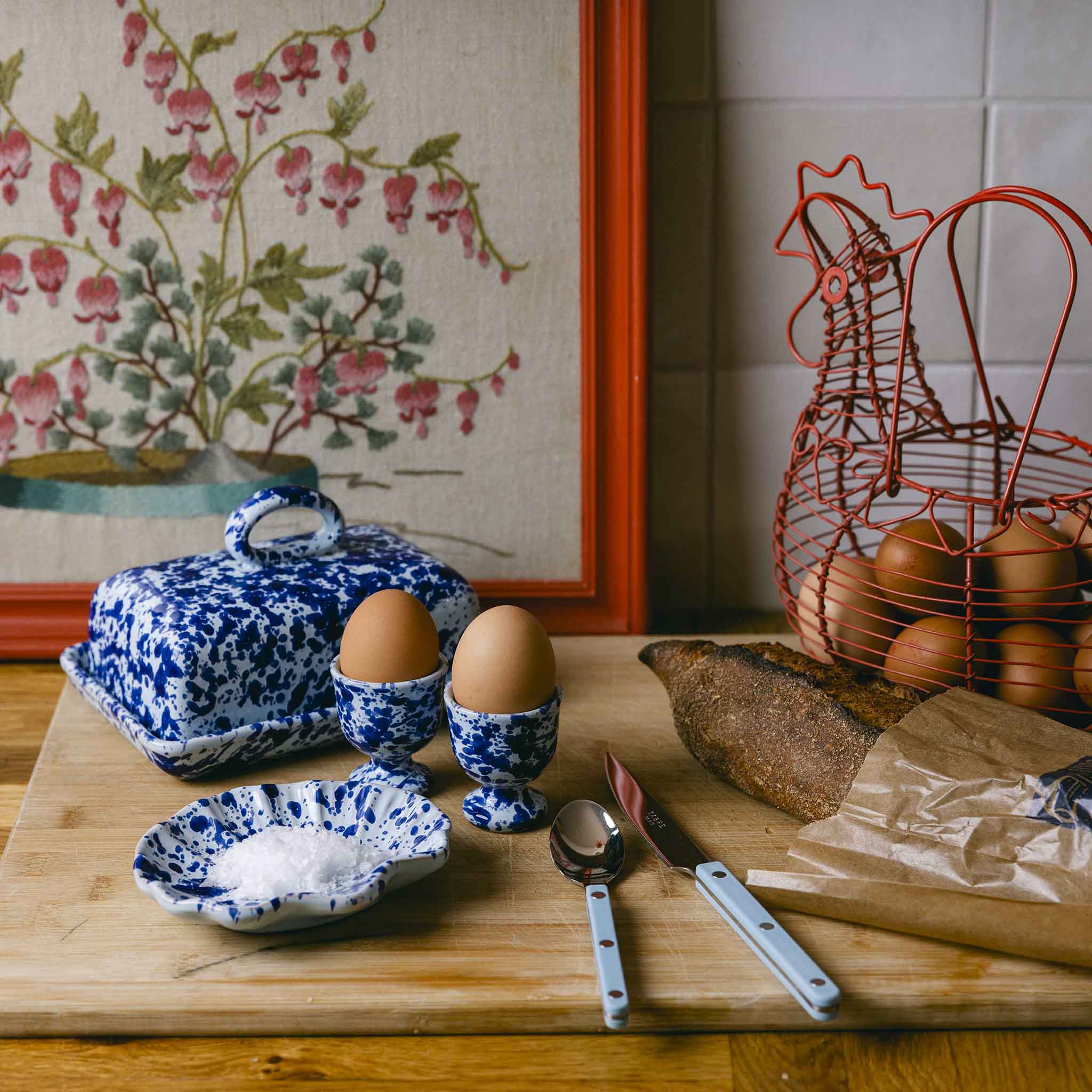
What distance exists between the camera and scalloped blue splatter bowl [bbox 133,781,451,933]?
56 centimetres

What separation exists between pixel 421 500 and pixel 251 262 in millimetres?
266

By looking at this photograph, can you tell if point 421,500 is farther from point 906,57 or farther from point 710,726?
point 906,57

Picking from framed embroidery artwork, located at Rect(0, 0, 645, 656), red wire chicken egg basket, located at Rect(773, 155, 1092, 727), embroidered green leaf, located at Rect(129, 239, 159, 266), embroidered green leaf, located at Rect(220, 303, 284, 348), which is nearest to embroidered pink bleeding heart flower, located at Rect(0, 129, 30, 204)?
framed embroidery artwork, located at Rect(0, 0, 645, 656)

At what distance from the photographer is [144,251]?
97 centimetres

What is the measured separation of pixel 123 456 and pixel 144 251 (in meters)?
0.19

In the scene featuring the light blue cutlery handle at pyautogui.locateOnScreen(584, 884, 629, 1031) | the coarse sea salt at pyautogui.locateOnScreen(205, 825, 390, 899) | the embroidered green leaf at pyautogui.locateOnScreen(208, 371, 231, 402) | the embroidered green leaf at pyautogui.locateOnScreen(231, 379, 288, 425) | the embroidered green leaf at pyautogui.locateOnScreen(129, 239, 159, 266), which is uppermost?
the embroidered green leaf at pyautogui.locateOnScreen(129, 239, 159, 266)

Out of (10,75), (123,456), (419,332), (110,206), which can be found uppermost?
(10,75)

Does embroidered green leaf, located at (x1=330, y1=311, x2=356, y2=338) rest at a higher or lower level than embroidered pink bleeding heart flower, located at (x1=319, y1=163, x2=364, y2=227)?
lower

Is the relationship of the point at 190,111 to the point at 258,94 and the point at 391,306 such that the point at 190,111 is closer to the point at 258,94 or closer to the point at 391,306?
the point at 258,94

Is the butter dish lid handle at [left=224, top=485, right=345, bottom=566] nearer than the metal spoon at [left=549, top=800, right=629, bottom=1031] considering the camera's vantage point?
No

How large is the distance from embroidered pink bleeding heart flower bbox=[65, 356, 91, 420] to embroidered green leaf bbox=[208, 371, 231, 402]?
0.11 metres

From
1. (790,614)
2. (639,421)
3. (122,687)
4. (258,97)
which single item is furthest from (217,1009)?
(258,97)

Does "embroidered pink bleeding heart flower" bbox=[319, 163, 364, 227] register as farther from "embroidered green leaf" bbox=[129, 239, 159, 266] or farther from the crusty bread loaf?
the crusty bread loaf

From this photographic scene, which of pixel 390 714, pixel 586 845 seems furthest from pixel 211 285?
pixel 586 845
